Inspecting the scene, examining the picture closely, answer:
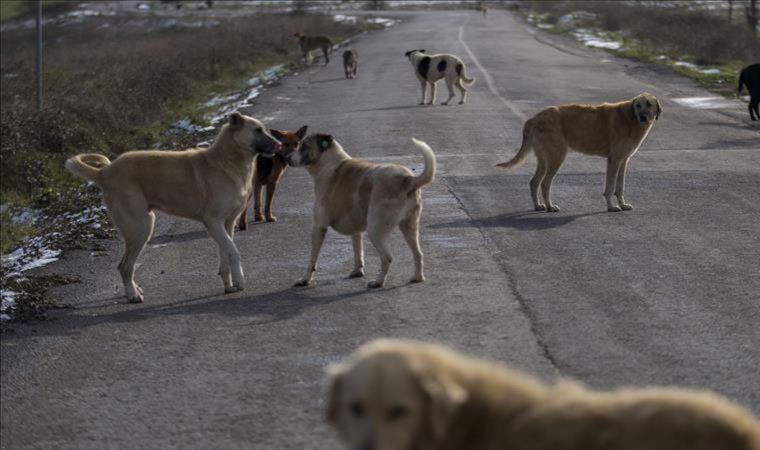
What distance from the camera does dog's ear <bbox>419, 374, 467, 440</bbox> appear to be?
3.81m

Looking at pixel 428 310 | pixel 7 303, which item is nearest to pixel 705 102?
pixel 428 310

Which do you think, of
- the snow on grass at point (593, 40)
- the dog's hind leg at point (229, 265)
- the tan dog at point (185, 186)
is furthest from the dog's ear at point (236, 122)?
the snow on grass at point (593, 40)

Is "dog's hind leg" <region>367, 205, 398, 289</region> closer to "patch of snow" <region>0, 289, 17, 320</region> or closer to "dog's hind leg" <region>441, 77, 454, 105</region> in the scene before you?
"patch of snow" <region>0, 289, 17, 320</region>

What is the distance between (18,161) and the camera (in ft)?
68.6

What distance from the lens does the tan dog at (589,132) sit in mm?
14383

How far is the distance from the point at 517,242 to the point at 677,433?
834 centimetres

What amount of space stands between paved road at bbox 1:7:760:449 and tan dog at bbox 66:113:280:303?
37 centimetres

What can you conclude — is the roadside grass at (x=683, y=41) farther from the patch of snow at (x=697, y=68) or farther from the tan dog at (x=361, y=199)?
the tan dog at (x=361, y=199)

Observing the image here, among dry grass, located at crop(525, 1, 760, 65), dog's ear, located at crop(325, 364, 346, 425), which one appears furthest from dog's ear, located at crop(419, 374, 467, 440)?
dry grass, located at crop(525, 1, 760, 65)

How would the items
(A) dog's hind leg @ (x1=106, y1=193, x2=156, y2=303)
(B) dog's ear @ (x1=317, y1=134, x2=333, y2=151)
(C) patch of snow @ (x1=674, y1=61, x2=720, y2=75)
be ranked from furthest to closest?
(C) patch of snow @ (x1=674, y1=61, x2=720, y2=75) < (B) dog's ear @ (x1=317, y1=134, x2=333, y2=151) < (A) dog's hind leg @ (x1=106, y1=193, x2=156, y2=303)

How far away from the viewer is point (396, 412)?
151 inches

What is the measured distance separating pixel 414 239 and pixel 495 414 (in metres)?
6.45

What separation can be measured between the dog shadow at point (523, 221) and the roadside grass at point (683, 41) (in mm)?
15637

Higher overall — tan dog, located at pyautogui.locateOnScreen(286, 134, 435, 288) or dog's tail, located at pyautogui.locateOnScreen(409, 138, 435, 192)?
dog's tail, located at pyautogui.locateOnScreen(409, 138, 435, 192)
